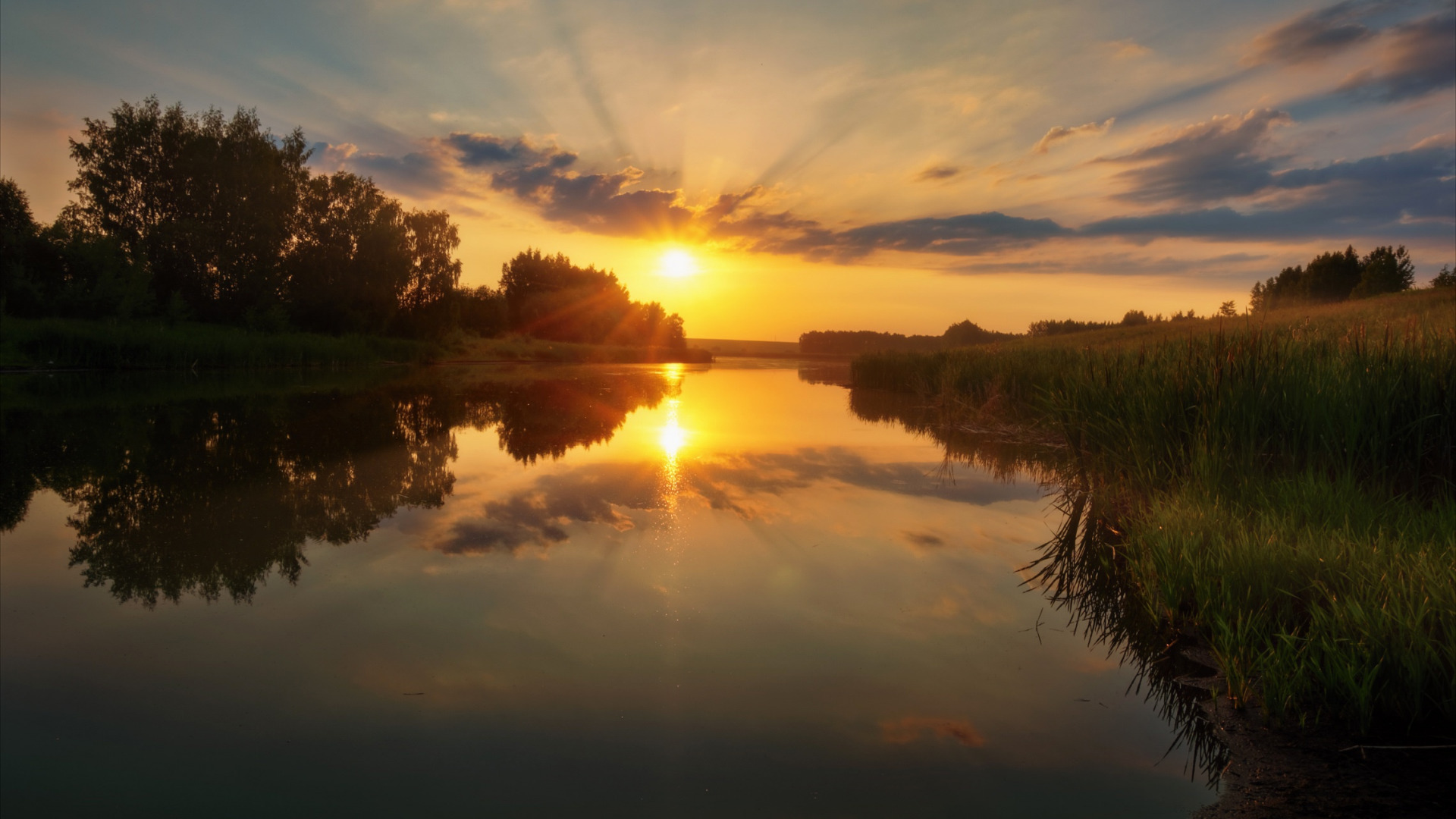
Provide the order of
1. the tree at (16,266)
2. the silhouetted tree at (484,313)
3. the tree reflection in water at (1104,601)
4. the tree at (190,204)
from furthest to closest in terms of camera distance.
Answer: the silhouetted tree at (484,313)
the tree at (190,204)
the tree at (16,266)
the tree reflection in water at (1104,601)

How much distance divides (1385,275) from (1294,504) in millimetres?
79157

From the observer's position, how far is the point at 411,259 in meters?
40.0

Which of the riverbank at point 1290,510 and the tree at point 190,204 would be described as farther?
the tree at point 190,204

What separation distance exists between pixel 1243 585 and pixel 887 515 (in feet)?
10.4

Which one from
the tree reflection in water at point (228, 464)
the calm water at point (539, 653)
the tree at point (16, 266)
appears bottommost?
the calm water at point (539, 653)

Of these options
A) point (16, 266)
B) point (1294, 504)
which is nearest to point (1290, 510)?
point (1294, 504)

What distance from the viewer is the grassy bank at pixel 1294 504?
284 centimetres

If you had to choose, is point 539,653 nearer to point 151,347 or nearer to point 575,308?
point 151,347

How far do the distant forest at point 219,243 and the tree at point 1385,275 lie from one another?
2824 inches

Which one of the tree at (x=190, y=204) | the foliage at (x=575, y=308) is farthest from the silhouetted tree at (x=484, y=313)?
the tree at (x=190, y=204)

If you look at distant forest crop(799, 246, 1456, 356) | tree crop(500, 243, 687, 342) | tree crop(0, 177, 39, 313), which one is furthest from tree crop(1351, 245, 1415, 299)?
tree crop(0, 177, 39, 313)

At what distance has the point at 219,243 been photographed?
32.7 meters

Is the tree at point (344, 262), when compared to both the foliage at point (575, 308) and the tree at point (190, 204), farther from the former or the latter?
the foliage at point (575, 308)

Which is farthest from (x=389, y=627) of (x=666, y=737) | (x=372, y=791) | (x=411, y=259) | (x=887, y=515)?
(x=411, y=259)
